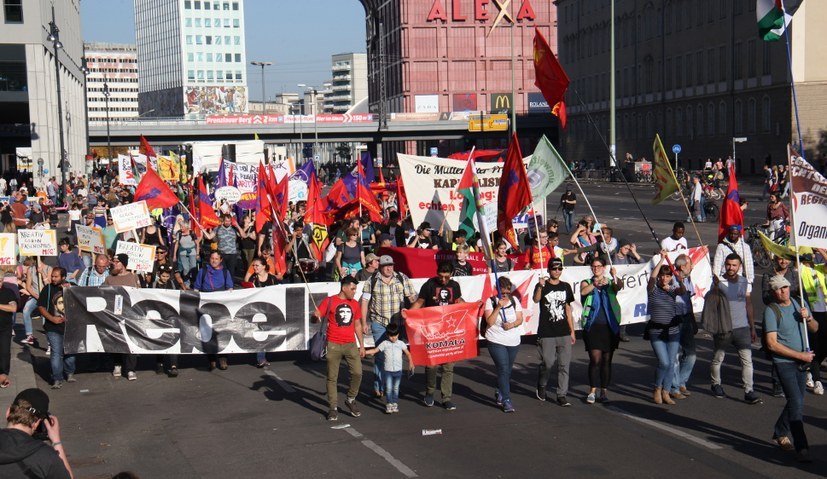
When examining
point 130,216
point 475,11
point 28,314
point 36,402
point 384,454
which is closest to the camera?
point 36,402

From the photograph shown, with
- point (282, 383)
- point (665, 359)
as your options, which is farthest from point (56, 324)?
point (665, 359)

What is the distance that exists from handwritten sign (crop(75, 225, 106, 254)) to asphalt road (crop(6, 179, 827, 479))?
420 cm

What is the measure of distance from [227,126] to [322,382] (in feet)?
270

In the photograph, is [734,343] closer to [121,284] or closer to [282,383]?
[282,383]

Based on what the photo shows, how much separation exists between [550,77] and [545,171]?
4.51ft

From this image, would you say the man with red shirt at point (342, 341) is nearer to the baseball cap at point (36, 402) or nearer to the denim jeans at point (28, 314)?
the baseball cap at point (36, 402)

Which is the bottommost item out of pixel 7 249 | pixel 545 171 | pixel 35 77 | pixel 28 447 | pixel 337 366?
pixel 337 366

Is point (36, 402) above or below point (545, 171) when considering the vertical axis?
below

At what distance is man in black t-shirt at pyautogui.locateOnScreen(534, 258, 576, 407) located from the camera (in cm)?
1184

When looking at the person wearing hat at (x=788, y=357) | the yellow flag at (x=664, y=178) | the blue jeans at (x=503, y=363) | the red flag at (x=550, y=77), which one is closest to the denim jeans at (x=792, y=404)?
the person wearing hat at (x=788, y=357)

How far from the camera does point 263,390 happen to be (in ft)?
43.0

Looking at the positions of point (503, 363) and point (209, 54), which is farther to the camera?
point (209, 54)

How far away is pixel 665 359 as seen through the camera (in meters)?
11.6

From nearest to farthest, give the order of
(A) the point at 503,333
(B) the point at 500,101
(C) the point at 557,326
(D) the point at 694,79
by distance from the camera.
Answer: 1. (A) the point at 503,333
2. (C) the point at 557,326
3. (D) the point at 694,79
4. (B) the point at 500,101
